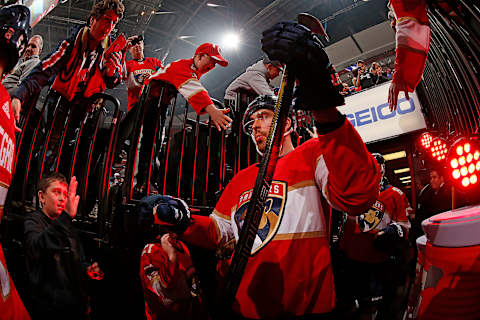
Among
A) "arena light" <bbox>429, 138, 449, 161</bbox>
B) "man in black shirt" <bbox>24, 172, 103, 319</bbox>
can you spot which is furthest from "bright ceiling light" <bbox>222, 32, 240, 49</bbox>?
"man in black shirt" <bbox>24, 172, 103, 319</bbox>

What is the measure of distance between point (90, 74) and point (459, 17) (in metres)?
3.29

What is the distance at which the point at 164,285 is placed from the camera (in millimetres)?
2100

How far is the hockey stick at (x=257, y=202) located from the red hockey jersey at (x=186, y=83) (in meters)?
1.86

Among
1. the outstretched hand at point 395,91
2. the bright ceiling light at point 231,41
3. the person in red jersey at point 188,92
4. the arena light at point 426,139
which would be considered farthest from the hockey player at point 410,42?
the bright ceiling light at point 231,41

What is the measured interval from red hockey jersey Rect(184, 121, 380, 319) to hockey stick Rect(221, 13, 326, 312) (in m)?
0.29

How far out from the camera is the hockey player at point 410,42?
155 centimetres

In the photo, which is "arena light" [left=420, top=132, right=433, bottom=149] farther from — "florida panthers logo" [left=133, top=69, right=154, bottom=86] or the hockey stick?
"florida panthers logo" [left=133, top=69, right=154, bottom=86]

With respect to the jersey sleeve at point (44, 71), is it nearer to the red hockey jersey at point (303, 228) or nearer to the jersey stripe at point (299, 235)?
the red hockey jersey at point (303, 228)

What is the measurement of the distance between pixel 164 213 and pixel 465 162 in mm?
1512

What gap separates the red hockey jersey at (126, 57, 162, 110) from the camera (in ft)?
14.2

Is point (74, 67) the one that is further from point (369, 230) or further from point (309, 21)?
point (369, 230)

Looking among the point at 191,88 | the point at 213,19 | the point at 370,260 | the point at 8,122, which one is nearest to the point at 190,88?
the point at 191,88

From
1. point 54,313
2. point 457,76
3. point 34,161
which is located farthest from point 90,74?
point 457,76

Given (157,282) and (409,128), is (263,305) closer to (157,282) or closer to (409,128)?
(157,282)
